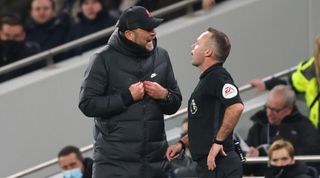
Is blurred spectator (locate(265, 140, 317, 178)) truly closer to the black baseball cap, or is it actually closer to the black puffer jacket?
the black puffer jacket

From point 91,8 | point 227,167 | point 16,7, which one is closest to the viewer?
point 227,167

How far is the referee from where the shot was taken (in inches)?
329

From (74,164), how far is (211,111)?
3227 mm

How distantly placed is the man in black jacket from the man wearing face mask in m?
4.71

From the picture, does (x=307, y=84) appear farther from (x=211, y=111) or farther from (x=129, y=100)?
(x=129, y=100)

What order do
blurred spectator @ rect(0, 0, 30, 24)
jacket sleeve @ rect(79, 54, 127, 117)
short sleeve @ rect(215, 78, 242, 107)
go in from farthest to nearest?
blurred spectator @ rect(0, 0, 30, 24)
jacket sleeve @ rect(79, 54, 127, 117)
short sleeve @ rect(215, 78, 242, 107)

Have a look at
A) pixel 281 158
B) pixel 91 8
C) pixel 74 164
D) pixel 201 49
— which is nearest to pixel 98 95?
pixel 201 49

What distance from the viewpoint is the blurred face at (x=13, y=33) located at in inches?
518

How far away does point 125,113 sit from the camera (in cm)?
849

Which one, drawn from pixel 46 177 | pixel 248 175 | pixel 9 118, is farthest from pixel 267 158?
pixel 9 118

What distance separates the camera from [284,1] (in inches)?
520

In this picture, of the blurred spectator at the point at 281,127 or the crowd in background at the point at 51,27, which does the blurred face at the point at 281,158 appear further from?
the crowd in background at the point at 51,27

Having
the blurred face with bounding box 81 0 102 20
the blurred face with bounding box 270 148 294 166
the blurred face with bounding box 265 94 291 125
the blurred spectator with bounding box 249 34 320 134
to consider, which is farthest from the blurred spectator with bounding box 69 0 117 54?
the blurred face with bounding box 270 148 294 166

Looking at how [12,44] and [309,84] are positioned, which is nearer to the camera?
[309,84]
